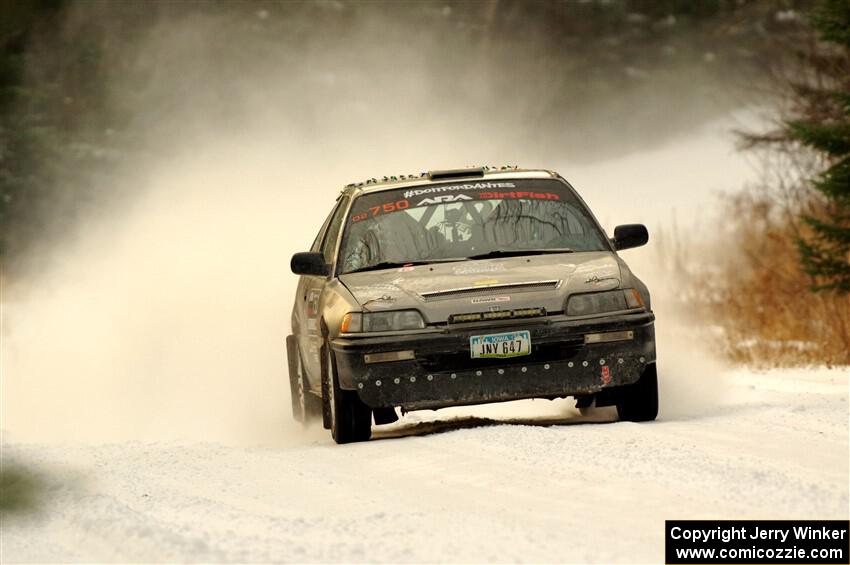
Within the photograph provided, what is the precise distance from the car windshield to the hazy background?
2.17 meters

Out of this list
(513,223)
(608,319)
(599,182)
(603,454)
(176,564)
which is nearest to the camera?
(176,564)

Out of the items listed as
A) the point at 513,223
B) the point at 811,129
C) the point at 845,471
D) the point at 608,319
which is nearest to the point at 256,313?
the point at 811,129

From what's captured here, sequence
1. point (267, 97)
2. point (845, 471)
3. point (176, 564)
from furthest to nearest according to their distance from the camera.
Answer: point (267, 97), point (845, 471), point (176, 564)

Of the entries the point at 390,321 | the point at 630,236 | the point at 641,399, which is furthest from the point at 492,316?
the point at 630,236

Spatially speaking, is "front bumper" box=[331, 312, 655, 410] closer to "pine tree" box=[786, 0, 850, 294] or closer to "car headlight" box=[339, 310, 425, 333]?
"car headlight" box=[339, 310, 425, 333]

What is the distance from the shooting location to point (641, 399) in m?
9.84

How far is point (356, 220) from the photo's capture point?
10609 mm

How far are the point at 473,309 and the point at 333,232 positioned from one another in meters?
2.13

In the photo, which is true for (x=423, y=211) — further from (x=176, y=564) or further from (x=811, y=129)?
(x=811, y=129)

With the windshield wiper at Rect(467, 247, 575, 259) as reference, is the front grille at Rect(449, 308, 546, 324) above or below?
below

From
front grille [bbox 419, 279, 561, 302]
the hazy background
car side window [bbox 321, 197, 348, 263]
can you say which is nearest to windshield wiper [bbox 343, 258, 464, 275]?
car side window [bbox 321, 197, 348, 263]

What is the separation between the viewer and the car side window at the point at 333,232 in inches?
427

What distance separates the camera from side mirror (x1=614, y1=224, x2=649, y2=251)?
33.7 ft

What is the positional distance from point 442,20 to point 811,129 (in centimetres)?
4234
